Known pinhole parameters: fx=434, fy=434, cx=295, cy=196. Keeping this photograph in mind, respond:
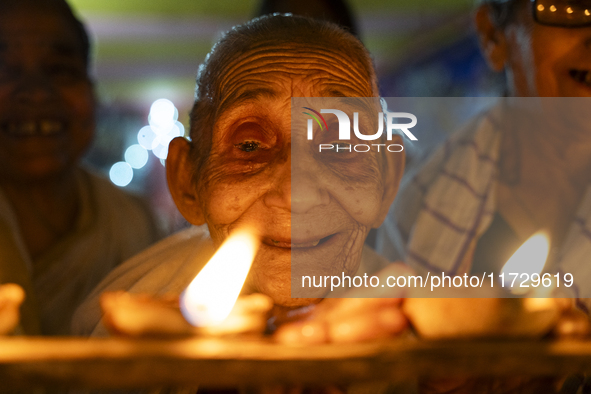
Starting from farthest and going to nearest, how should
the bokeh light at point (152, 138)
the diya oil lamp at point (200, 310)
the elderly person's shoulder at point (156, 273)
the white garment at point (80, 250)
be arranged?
the bokeh light at point (152, 138), the white garment at point (80, 250), the elderly person's shoulder at point (156, 273), the diya oil lamp at point (200, 310)

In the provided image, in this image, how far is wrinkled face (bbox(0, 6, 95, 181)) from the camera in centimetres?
143

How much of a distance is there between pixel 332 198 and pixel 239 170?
20cm

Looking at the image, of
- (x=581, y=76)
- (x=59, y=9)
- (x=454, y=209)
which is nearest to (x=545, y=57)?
(x=581, y=76)

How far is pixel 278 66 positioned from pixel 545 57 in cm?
99

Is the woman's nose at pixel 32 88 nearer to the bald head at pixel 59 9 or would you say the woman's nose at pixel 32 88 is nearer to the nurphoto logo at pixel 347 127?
the bald head at pixel 59 9

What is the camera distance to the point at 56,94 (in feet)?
4.97

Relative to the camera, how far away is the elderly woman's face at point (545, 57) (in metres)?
1.31

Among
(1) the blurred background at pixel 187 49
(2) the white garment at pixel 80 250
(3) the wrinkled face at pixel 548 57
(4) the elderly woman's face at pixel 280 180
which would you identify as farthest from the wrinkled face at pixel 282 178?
(1) the blurred background at pixel 187 49

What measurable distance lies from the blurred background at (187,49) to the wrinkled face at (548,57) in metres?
2.80

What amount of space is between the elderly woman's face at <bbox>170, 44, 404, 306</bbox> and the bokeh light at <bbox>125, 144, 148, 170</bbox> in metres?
5.77

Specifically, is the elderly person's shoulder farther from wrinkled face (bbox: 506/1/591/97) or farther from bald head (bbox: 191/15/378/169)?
wrinkled face (bbox: 506/1/591/97)

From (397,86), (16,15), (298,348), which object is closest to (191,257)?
(298,348)

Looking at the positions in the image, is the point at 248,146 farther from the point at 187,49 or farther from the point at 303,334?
the point at 187,49

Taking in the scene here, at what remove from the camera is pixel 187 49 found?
6.85 metres
